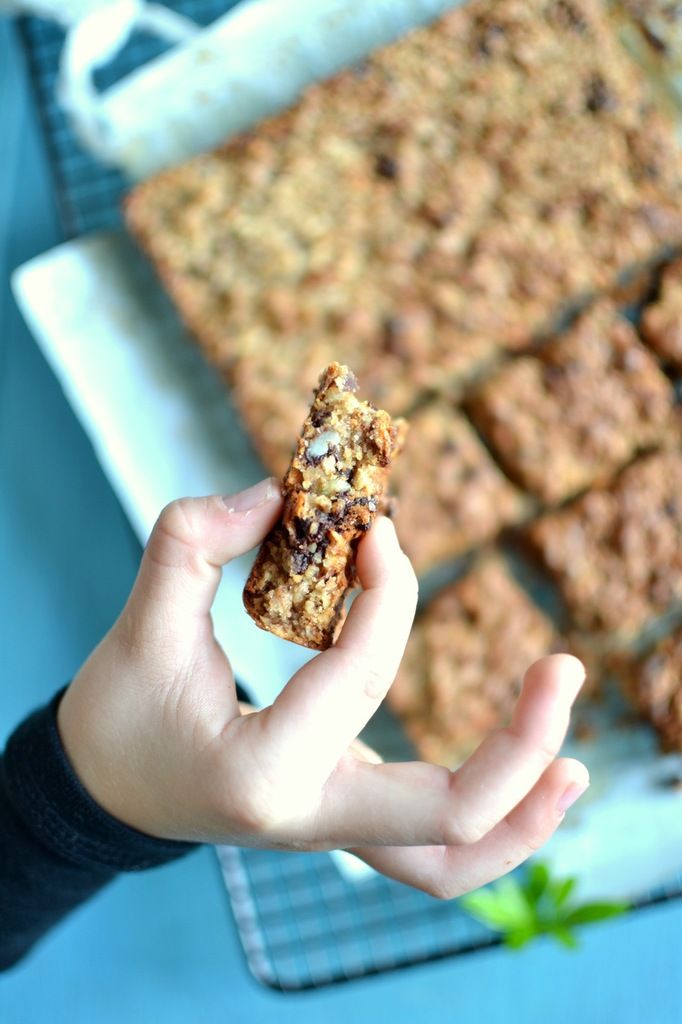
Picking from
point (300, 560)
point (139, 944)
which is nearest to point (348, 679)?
point (300, 560)

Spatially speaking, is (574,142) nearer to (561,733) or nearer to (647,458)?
(647,458)

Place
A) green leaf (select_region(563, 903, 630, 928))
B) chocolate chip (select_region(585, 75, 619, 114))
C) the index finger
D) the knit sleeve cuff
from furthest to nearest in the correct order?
chocolate chip (select_region(585, 75, 619, 114)) → green leaf (select_region(563, 903, 630, 928)) → the knit sleeve cuff → the index finger

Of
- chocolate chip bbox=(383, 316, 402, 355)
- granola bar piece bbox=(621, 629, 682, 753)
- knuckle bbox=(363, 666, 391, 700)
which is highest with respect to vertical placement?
chocolate chip bbox=(383, 316, 402, 355)

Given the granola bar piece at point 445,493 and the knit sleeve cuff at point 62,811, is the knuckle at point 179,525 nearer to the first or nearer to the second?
the knit sleeve cuff at point 62,811

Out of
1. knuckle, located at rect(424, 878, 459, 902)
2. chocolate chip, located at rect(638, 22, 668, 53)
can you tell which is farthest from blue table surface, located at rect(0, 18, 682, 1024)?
chocolate chip, located at rect(638, 22, 668, 53)

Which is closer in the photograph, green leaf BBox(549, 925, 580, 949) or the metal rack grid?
green leaf BBox(549, 925, 580, 949)

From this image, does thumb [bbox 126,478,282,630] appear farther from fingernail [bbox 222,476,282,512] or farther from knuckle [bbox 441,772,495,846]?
knuckle [bbox 441,772,495,846]

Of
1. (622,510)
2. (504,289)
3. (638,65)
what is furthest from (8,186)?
(622,510)
